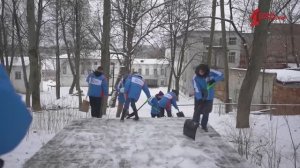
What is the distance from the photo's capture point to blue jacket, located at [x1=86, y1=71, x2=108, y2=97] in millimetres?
11188

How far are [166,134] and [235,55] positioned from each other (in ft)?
146

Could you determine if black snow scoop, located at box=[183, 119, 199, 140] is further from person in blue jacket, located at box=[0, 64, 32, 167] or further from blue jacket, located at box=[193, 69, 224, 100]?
person in blue jacket, located at box=[0, 64, 32, 167]

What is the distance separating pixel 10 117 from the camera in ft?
6.79

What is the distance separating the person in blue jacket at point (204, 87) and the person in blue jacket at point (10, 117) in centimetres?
675

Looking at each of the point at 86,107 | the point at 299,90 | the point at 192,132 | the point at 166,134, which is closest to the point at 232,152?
the point at 192,132

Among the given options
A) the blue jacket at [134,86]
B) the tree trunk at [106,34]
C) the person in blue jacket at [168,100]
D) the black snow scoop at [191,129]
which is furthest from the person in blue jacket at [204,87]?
the tree trunk at [106,34]

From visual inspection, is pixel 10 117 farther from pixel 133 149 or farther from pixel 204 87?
pixel 204 87

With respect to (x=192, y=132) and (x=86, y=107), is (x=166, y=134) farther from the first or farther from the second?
(x=86, y=107)

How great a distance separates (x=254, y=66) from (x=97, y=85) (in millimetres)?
4999

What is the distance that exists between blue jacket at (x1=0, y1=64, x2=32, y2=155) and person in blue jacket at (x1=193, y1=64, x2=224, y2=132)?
266 inches

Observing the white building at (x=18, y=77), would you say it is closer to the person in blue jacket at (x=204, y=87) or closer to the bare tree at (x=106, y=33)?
the bare tree at (x=106, y=33)

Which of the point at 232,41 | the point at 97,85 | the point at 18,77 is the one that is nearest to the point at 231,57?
the point at 232,41

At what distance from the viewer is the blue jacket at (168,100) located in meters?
11.7

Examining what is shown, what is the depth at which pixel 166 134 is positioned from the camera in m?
8.11
